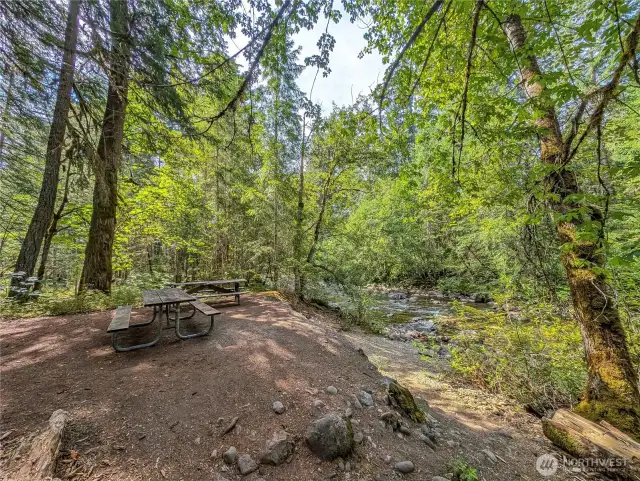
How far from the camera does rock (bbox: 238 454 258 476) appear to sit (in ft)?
6.26

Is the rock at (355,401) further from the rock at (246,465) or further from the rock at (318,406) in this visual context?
the rock at (246,465)

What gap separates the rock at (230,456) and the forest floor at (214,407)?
0.04 metres

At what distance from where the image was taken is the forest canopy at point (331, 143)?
2298 millimetres

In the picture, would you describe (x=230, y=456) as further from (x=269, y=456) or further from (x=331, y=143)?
(x=331, y=143)

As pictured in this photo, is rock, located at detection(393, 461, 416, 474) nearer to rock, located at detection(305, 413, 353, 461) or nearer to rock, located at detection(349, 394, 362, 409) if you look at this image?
rock, located at detection(305, 413, 353, 461)

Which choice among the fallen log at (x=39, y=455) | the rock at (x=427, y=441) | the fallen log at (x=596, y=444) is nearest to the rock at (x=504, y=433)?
the fallen log at (x=596, y=444)

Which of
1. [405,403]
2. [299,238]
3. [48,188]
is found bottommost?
[405,403]

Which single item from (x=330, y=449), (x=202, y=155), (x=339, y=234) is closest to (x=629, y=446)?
(x=330, y=449)

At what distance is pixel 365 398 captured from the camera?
298 cm

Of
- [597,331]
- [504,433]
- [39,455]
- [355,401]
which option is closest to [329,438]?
[355,401]

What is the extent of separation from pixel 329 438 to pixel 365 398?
96 cm

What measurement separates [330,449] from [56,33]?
6327mm

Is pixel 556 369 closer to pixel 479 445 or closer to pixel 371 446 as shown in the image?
pixel 479 445

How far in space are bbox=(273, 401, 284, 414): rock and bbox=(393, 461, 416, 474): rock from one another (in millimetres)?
1107
